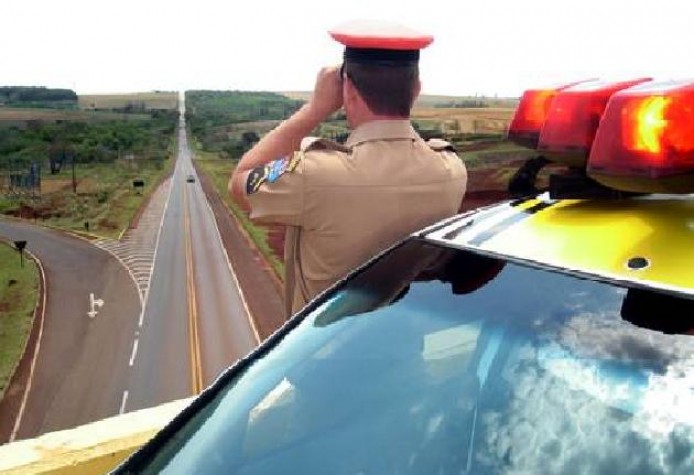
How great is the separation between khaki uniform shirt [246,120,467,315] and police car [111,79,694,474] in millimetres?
556

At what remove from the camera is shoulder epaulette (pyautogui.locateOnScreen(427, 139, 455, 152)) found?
3.06 metres

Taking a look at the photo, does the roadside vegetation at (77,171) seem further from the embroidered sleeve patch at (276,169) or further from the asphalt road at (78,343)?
the embroidered sleeve patch at (276,169)

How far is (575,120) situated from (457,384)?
0.77 meters

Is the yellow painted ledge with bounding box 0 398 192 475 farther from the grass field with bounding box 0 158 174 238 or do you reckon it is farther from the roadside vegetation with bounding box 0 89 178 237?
the roadside vegetation with bounding box 0 89 178 237

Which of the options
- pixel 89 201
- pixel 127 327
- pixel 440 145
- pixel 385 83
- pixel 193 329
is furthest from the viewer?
pixel 89 201

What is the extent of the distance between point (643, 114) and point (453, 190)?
48.6 inches

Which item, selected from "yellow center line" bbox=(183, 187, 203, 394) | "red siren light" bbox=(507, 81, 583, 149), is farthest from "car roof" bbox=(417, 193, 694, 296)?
"yellow center line" bbox=(183, 187, 203, 394)

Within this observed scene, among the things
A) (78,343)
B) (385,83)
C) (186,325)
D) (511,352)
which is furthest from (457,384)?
(186,325)

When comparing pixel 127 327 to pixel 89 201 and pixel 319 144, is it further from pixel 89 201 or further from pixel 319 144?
pixel 89 201

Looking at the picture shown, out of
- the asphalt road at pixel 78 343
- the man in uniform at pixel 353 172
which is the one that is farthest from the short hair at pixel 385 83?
the asphalt road at pixel 78 343

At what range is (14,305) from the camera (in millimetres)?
45750

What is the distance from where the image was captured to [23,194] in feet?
326

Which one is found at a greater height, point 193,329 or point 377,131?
point 377,131

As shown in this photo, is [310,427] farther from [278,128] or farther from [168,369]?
[168,369]
